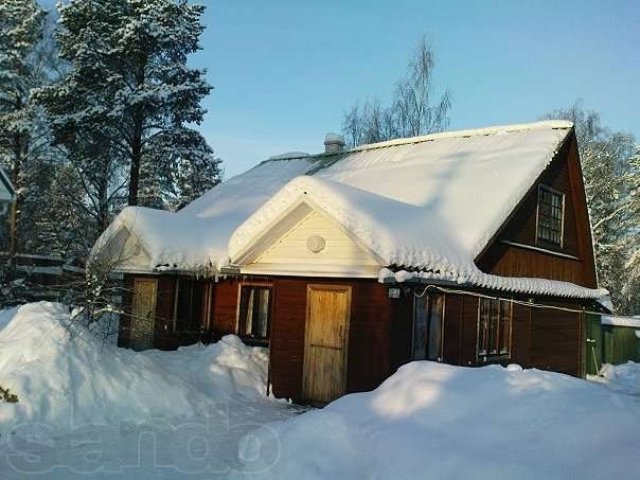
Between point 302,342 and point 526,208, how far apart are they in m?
6.47

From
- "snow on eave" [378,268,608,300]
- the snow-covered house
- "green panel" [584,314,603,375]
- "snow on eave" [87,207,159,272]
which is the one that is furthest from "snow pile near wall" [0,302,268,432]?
"green panel" [584,314,603,375]

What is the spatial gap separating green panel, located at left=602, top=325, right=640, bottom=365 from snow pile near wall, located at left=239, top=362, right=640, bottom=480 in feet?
51.7

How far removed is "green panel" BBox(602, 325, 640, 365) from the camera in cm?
1988

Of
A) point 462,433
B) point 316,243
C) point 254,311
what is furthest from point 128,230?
point 462,433

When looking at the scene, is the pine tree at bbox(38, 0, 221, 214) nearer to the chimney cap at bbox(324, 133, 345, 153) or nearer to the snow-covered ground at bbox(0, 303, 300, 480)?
the chimney cap at bbox(324, 133, 345, 153)

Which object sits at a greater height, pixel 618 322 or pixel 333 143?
pixel 333 143

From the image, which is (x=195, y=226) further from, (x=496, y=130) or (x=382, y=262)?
(x=496, y=130)

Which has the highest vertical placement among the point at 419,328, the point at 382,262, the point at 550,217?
the point at 550,217

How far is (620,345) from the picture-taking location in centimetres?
2053

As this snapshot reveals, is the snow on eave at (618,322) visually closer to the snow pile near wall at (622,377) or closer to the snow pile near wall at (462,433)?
the snow pile near wall at (622,377)

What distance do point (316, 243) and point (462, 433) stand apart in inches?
233

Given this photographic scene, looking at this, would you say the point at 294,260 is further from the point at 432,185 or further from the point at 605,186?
the point at 605,186

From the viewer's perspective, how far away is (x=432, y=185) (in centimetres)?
1316

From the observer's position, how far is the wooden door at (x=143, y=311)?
14.8m
